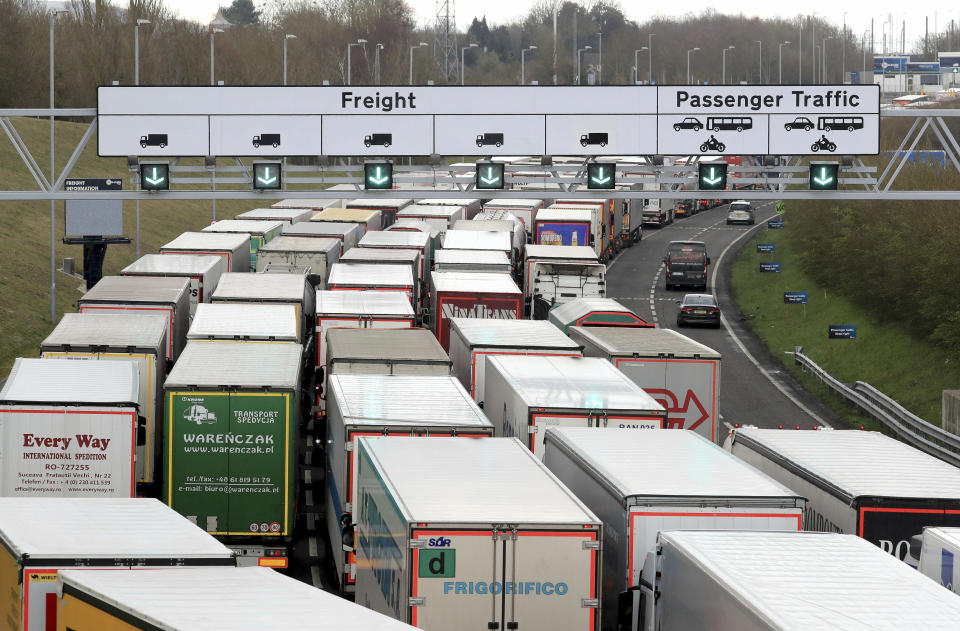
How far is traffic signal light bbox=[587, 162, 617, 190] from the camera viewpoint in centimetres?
2703

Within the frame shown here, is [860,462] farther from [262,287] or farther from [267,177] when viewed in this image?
[262,287]

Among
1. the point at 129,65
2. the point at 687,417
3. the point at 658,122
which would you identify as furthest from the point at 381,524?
the point at 129,65

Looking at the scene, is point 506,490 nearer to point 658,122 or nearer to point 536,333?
point 536,333

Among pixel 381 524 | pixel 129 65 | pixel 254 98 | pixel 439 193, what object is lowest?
pixel 381 524

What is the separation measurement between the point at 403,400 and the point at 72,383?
4.42 metres

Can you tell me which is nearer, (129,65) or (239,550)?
(239,550)

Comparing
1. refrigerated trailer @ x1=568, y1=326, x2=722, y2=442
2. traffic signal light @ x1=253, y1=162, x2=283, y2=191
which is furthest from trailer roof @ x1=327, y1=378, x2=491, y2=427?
traffic signal light @ x1=253, y1=162, x2=283, y2=191

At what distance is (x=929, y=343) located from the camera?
4138 centimetres

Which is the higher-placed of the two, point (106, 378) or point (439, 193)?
point (439, 193)

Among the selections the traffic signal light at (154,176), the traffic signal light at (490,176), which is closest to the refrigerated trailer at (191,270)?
the traffic signal light at (154,176)

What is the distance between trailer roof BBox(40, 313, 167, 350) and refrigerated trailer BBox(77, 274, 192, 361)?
126 cm

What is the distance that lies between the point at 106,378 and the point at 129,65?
229ft

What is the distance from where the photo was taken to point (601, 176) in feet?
89.4

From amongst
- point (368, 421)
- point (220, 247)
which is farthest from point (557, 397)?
point (220, 247)
